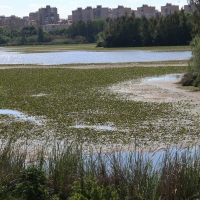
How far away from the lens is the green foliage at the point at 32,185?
753 centimetres

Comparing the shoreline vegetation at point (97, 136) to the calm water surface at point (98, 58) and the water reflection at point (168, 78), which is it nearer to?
the water reflection at point (168, 78)

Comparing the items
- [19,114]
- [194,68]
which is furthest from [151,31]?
[19,114]

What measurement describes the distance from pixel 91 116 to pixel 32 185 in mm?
10210

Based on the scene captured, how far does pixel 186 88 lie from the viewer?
1045 inches

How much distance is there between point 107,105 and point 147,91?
5.29 metres

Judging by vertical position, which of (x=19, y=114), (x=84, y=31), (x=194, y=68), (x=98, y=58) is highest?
(x=194, y=68)

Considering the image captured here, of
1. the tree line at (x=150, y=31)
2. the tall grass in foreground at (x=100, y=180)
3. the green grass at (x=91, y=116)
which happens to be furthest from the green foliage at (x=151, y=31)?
the tall grass in foreground at (x=100, y=180)

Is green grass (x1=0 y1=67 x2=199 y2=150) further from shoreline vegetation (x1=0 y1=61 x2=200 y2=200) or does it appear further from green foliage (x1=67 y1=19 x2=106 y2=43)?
green foliage (x1=67 y1=19 x2=106 y2=43)

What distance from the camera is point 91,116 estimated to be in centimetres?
1777

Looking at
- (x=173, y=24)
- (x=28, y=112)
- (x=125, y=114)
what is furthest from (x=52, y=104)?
(x=173, y=24)

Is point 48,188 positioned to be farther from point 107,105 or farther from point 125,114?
point 107,105

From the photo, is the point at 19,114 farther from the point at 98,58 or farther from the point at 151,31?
the point at 151,31

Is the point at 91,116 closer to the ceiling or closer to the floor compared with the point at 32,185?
closer to the floor

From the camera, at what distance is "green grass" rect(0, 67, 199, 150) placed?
47.3 feet
